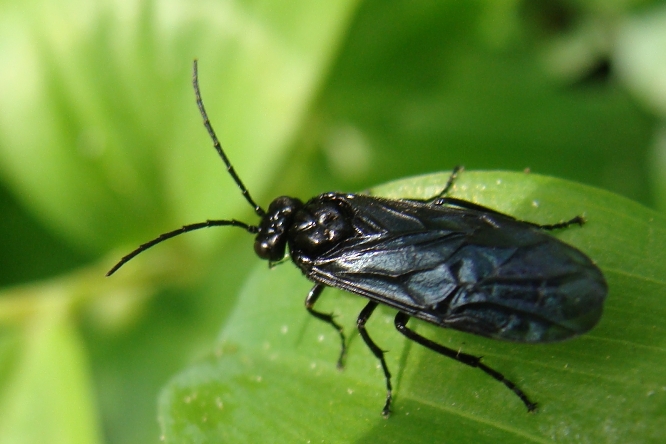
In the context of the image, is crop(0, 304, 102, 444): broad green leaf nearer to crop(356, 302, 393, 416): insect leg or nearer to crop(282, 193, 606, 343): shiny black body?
crop(282, 193, 606, 343): shiny black body

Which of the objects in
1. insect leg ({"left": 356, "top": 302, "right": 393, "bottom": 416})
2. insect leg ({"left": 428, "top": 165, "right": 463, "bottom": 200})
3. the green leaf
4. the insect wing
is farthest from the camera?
insect leg ({"left": 428, "top": 165, "right": 463, "bottom": 200})

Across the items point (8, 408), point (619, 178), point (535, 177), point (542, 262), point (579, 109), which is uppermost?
point (535, 177)

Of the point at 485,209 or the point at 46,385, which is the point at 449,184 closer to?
the point at 485,209

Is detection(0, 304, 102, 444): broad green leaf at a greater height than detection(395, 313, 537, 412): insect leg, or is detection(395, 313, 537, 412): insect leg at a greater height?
detection(395, 313, 537, 412): insect leg

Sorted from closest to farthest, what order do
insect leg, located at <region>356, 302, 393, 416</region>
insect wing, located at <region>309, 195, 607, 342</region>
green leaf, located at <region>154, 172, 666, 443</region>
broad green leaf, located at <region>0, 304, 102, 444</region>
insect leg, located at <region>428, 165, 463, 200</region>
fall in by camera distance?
green leaf, located at <region>154, 172, 666, 443</region> → insect wing, located at <region>309, 195, 607, 342</region> → insect leg, located at <region>356, 302, 393, 416</region> → insect leg, located at <region>428, 165, 463, 200</region> → broad green leaf, located at <region>0, 304, 102, 444</region>

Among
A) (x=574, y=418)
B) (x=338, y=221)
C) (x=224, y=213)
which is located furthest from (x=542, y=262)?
(x=224, y=213)

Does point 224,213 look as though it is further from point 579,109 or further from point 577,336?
point 579,109

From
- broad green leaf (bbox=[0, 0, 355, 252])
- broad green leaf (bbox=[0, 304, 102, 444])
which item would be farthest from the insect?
broad green leaf (bbox=[0, 304, 102, 444])
